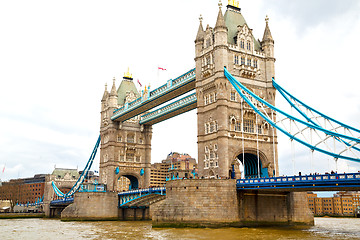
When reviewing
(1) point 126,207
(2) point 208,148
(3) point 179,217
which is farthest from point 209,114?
(1) point 126,207

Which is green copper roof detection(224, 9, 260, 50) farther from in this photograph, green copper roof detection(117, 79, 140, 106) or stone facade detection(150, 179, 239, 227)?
green copper roof detection(117, 79, 140, 106)

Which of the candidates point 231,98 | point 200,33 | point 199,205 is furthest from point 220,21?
point 199,205

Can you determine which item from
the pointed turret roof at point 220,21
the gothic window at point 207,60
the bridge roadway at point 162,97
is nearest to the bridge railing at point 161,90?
the bridge roadway at point 162,97

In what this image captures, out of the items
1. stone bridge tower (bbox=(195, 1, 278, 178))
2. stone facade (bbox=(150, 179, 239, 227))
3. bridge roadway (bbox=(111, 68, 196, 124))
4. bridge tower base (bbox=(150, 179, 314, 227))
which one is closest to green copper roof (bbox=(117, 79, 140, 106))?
bridge roadway (bbox=(111, 68, 196, 124))

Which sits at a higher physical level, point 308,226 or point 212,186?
point 212,186

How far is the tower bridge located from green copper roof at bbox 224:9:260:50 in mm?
138

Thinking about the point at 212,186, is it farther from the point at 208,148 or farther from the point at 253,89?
the point at 253,89

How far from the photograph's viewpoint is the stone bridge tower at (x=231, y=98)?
48.0 m

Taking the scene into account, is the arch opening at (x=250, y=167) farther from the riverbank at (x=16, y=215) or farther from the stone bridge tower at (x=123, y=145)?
the riverbank at (x=16, y=215)

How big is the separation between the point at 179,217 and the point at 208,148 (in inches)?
460

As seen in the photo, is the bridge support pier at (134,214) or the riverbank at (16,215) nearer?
the bridge support pier at (134,214)

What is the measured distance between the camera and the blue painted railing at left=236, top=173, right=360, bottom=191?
1293 inches

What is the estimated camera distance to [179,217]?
134ft

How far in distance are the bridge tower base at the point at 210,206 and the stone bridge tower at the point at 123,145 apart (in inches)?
1354
